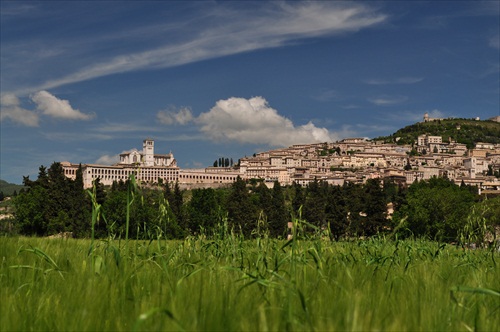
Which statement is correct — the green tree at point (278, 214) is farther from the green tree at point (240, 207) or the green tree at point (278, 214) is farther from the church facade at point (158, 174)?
the church facade at point (158, 174)

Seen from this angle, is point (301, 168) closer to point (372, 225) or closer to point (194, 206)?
point (194, 206)

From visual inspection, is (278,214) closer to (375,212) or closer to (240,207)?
(240,207)

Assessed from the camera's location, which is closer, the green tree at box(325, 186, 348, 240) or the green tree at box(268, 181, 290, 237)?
the green tree at box(325, 186, 348, 240)

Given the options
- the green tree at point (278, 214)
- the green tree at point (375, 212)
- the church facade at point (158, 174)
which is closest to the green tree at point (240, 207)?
the green tree at point (278, 214)

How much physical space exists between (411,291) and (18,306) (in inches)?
73.0

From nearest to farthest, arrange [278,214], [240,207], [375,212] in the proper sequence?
[375,212] < [240,207] < [278,214]

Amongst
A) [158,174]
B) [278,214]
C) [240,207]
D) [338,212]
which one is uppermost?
[158,174]

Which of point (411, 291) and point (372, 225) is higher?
point (411, 291)

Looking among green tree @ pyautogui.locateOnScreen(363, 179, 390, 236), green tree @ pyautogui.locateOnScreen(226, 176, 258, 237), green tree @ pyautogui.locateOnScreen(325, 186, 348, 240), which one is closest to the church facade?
green tree @ pyautogui.locateOnScreen(226, 176, 258, 237)

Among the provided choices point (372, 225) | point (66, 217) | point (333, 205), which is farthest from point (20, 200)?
point (372, 225)

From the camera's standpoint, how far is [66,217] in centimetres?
5019

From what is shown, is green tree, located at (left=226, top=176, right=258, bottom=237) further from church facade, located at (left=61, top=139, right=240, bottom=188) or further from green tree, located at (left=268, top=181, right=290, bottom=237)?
church facade, located at (left=61, top=139, right=240, bottom=188)

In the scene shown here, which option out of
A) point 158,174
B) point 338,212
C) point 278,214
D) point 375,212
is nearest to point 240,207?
point 278,214

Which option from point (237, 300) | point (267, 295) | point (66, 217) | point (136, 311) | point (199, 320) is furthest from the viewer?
point (66, 217)
